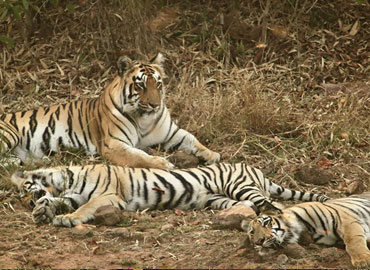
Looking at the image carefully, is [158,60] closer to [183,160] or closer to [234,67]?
[183,160]

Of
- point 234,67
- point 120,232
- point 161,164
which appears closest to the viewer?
point 120,232

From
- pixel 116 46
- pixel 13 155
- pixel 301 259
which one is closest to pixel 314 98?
pixel 116 46

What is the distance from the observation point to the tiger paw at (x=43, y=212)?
19.0ft

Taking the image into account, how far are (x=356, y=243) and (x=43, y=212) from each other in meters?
2.26

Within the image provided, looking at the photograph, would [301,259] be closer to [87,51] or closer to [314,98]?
[314,98]

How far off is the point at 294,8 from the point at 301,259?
5624 mm

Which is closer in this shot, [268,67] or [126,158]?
[126,158]

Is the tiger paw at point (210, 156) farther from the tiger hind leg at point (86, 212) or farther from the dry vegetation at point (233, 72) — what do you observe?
the tiger hind leg at point (86, 212)

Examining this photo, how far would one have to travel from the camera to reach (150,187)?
6.38 m

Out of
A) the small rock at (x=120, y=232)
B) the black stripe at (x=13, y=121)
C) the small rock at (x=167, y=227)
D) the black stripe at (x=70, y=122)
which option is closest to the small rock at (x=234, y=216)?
the small rock at (x=167, y=227)

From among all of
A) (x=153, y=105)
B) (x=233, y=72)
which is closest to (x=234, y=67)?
(x=233, y=72)

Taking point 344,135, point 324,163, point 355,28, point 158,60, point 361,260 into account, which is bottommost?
point 324,163

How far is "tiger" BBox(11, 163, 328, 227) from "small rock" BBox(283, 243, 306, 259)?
102cm

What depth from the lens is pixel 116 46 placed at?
961 cm
